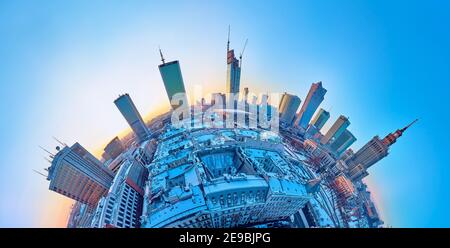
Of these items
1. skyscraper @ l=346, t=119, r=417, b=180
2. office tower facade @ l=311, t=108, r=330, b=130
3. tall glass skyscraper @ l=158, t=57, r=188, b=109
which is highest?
tall glass skyscraper @ l=158, t=57, r=188, b=109

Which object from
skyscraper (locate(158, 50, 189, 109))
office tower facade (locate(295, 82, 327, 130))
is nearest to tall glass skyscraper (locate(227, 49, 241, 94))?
skyscraper (locate(158, 50, 189, 109))

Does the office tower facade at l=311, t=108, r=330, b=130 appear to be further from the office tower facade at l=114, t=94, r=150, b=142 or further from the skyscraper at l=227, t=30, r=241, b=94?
the office tower facade at l=114, t=94, r=150, b=142

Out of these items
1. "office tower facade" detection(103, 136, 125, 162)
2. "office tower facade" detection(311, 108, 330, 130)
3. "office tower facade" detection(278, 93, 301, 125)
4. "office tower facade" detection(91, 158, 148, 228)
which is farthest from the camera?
"office tower facade" detection(311, 108, 330, 130)

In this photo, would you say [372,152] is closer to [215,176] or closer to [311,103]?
[311,103]

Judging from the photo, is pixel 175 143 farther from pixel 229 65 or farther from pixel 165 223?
pixel 229 65

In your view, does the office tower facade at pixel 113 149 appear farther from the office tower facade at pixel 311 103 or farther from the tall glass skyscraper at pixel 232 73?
the office tower facade at pixel 311 103

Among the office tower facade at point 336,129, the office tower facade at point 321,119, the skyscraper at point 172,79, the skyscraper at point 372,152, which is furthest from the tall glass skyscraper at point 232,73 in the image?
the skyscraper at point 372,152

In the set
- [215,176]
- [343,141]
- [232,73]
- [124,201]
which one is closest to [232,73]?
[232,73]
